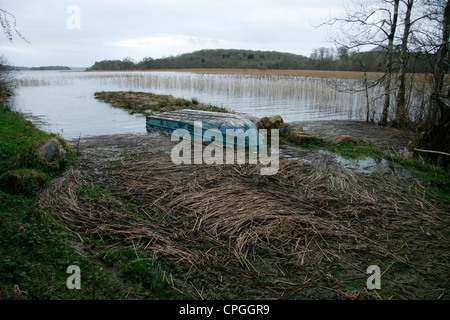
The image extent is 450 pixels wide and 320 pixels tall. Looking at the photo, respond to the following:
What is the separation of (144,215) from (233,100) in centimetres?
1710

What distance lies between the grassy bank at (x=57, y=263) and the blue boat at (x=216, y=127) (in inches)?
183

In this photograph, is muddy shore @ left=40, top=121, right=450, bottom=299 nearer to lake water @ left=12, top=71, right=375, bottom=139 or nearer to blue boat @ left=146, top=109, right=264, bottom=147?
blue boat @ left=146, top=109, right=264, bottom=147

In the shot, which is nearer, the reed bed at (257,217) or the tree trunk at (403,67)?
the reed bed at (257,217)

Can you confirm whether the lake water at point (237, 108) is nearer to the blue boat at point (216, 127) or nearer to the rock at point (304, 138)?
the blue boat at point (216, 127)

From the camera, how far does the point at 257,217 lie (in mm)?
4297

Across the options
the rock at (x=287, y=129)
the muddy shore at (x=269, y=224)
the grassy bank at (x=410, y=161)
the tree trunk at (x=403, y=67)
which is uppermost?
the tree trunk at (x=403, y=67)

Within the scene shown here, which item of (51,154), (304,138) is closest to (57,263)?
(51,154)

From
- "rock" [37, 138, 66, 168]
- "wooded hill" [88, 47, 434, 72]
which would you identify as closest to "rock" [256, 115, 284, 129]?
"rock" [37, 138, 66, 168]

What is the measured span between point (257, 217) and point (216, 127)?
4.27 metres

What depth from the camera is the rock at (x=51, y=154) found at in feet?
18.9

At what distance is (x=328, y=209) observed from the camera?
15.3 feet

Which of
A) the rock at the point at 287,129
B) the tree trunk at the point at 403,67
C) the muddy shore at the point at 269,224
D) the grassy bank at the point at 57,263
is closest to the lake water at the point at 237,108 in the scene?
the tree trunk at the point at 403,67

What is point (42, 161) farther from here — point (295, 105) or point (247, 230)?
point (295, 105)
